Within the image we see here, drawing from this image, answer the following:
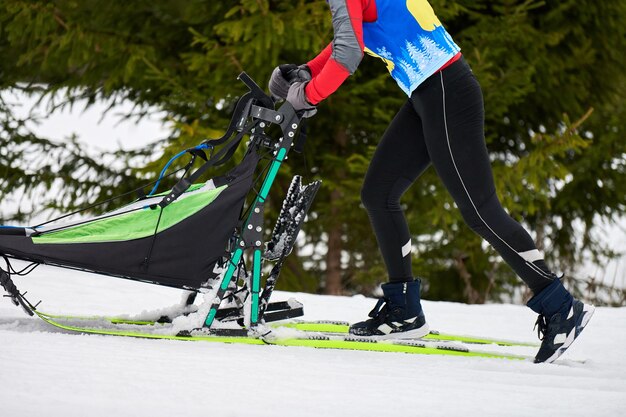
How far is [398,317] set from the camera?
3449 millimetres

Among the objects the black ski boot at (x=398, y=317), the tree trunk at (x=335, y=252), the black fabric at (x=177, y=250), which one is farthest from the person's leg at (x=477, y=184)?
the tree trunk at (x=335, y=252)

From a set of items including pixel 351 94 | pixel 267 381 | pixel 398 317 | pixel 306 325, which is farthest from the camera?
pixel 351 94

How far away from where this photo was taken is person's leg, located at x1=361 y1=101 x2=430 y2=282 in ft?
10.7

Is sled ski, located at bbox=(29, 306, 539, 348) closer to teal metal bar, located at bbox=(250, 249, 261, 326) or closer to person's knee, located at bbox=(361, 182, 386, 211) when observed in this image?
teal metal bar, located at bbox=(250, 249, 261, 326)

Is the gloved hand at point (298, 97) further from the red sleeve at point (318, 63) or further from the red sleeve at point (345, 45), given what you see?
the red sleeve at point (318, 63)

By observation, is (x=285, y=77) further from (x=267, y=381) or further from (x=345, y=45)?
(x=267, y=381)

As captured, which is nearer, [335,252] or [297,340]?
[297,340]

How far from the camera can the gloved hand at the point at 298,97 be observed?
2.97 meters

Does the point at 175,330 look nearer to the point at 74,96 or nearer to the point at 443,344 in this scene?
the point at 443,344

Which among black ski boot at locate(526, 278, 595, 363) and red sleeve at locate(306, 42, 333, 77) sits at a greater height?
red sleeve at locate(306, 42, 333, 77)

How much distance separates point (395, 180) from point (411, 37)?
62 centimetres

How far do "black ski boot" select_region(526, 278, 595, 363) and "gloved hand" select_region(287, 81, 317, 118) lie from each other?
114cm

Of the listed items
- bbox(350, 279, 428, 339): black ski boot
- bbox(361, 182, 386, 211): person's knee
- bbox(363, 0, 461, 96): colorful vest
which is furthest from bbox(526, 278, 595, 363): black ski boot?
bbox(363, 0, 461, 96): colorful vest

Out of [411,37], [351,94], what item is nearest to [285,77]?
[411,37]
